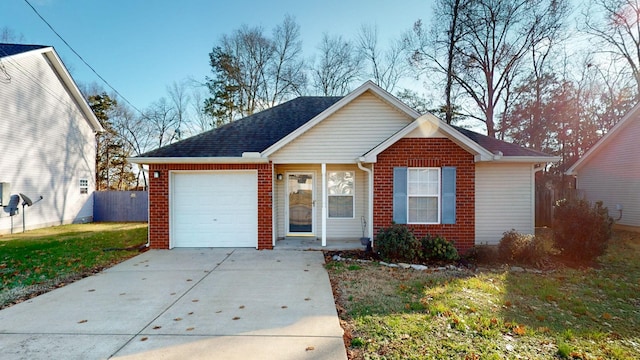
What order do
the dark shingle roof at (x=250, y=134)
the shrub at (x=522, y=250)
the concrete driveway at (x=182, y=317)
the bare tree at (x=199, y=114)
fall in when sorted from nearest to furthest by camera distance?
the concrete driveway at (x=182, y=317) → the shrub at (x=522, y=250) → the dark shingle roof at (x=250, y=134) → the bare tree at (x=199, y=114)

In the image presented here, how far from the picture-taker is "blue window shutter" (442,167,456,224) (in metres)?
8.12

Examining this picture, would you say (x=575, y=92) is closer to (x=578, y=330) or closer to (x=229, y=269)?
(x=578, y=330)

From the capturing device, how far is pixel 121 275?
6.35 m

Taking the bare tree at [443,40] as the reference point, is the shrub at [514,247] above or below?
below

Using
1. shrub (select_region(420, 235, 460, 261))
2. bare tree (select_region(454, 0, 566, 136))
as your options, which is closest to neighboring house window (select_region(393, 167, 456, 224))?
shrub (select_region(420, 235, 460, 261))

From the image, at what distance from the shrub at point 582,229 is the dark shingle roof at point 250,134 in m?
7.84

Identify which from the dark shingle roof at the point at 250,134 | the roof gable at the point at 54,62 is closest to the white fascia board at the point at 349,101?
the dark shingle roof at the point at 250,134

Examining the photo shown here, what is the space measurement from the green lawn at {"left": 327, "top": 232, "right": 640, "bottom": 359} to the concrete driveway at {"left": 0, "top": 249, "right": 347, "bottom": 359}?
54cm

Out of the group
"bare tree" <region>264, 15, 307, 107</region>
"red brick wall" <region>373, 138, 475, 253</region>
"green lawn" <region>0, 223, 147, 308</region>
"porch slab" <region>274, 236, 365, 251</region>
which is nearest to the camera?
"green lawn" <region>0, 223, 147, 308</region>

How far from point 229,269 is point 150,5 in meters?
11.1

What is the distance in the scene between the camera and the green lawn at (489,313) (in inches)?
136

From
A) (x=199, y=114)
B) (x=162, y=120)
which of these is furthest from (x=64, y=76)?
(x=162, y=120)

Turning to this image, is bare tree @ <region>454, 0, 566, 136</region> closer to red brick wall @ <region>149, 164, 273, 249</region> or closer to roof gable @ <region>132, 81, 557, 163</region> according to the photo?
roof gable @ <region>132, 81, 557, 163</region>

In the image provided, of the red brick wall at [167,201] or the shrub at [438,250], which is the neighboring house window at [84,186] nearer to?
the red brick wall at [167,201]
